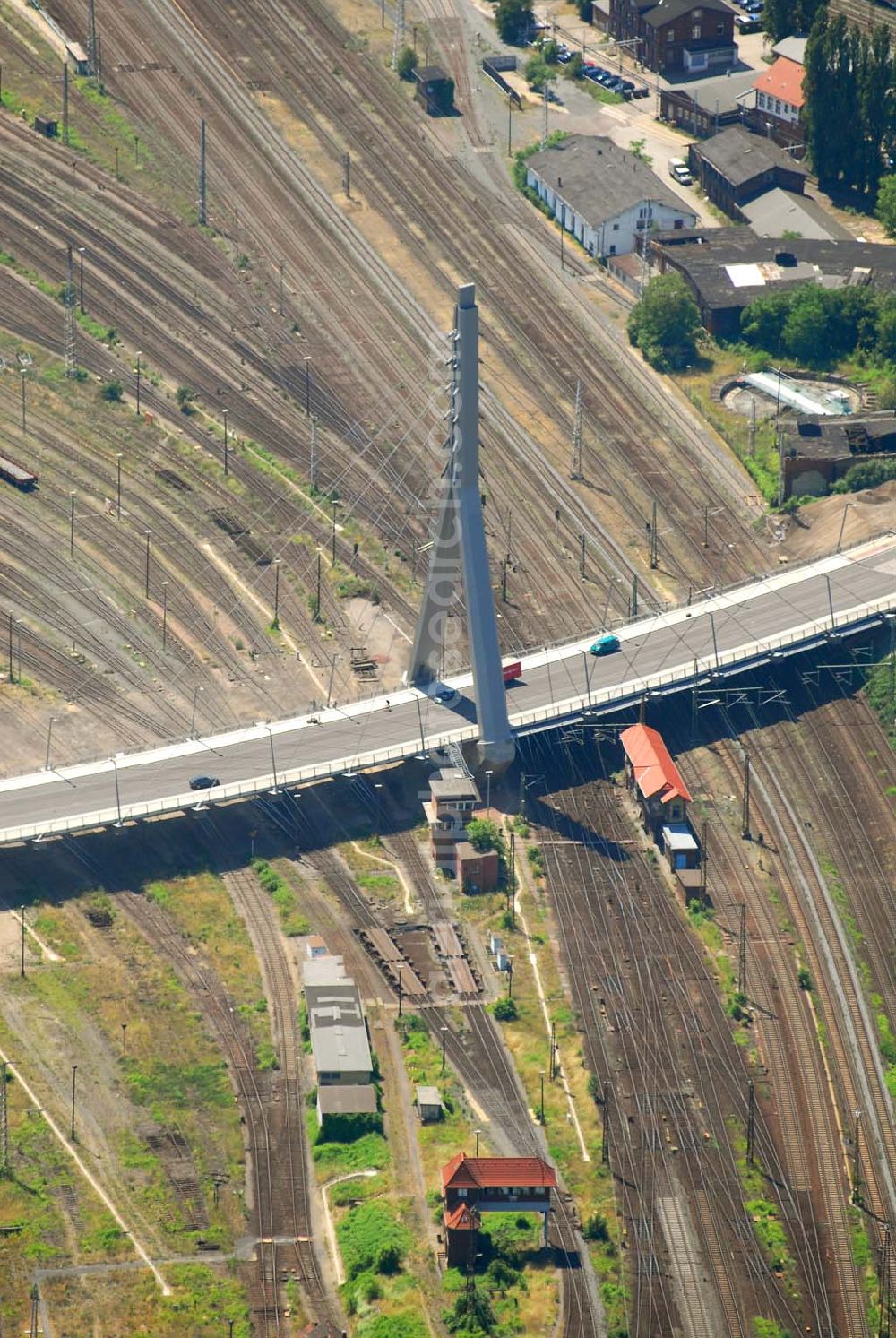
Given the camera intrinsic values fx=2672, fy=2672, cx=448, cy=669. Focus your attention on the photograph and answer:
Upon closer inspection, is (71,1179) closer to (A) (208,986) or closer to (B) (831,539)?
(A) (208,986)

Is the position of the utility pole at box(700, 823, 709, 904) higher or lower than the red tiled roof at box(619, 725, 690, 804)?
lower

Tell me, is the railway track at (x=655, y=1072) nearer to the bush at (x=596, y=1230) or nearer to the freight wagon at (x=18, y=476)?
the bush at (x=596, y=1230)

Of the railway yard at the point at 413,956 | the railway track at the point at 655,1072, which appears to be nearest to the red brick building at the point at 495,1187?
the railway yard at the point at 413,956

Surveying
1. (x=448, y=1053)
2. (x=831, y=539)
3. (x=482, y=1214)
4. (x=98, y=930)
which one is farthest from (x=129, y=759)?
(x=831, y=539)

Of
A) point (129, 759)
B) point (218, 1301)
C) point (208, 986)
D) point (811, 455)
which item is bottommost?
point (218, 1301)

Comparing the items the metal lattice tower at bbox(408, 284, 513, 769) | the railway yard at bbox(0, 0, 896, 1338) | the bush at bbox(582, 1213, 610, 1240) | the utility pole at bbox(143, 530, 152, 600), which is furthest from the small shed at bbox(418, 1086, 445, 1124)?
the utility pole at bbox(143, 530, 152, 600)

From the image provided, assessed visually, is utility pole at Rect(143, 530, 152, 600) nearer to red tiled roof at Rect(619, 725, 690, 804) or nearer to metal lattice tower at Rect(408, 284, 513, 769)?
metal lattice tower at Rect(408, 284, 513, 769)

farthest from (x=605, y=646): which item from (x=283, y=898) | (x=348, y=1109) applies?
(x=348, y=1109)
